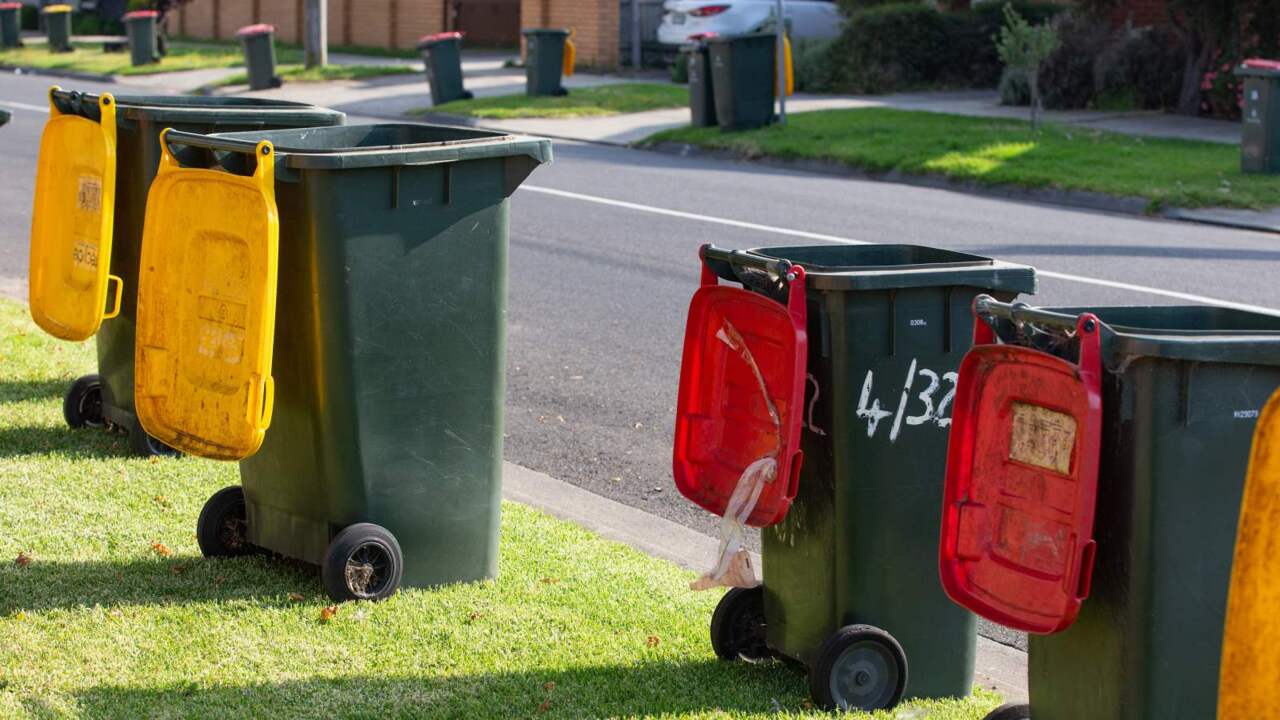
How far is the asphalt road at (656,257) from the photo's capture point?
7.32m

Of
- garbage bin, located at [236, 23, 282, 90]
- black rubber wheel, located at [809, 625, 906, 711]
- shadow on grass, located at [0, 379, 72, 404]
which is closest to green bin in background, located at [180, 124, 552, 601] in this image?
black rubber wheel, located at [809, 625, 906, 711]

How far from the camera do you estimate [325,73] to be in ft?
→ 92.0

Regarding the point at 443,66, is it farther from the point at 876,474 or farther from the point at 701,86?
the point at 876,474

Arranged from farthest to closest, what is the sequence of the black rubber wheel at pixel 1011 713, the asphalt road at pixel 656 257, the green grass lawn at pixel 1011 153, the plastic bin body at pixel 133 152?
1. the green grass lawn at pixel 1011 153
2. the asphalt road at pixel 656 257
3. the plastic bin body at pixel 133 152
4. the black rubber wheel at pixel 1011 713

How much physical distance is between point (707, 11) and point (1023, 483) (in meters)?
23.6

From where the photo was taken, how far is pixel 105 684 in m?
4.11

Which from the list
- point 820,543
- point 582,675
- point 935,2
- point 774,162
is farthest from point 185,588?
point 935,2

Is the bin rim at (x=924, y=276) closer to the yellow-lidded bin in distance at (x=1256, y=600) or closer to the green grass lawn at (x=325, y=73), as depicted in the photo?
the yellow-lidded bin in distance at (x=1256, y=600)

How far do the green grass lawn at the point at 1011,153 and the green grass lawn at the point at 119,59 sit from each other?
45.8ft

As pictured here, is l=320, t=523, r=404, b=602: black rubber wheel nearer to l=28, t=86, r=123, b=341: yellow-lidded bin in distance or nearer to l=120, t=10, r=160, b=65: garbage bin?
l=28, t=86, r=123, b=341: yellow-lidded bin in distance

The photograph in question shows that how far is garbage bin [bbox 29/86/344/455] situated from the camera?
562 cm

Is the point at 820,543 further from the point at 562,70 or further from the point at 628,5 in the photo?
the point at 628,5

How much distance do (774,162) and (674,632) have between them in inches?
544

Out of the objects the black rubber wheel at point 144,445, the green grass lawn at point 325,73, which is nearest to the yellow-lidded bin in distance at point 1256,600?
the black rubber wheel at point 144,445
